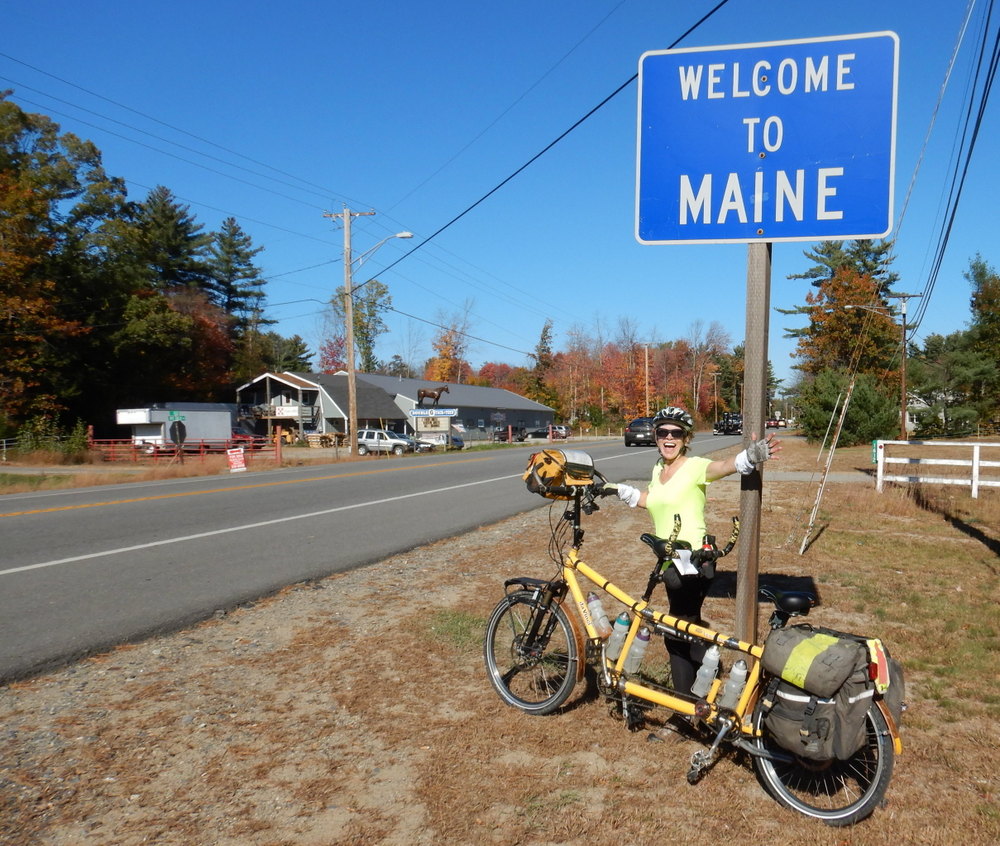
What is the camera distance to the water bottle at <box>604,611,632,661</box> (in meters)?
4.00

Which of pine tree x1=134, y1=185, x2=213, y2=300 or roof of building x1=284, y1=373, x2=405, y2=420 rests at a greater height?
pine tree x1=134, y1=185, x2=213, y2=300

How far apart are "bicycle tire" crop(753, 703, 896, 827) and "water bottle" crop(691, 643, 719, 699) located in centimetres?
27

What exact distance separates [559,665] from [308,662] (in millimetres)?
1936

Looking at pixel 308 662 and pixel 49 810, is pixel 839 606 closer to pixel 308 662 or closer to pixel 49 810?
pixel 308 662

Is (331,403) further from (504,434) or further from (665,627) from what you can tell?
(665,627)

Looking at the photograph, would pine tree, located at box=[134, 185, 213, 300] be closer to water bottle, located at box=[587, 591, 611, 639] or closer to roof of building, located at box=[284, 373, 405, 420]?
roof of building, located at box=[284, 373, 405, 420]

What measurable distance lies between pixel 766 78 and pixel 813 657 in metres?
2.77

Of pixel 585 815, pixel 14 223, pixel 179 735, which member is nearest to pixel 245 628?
pixel 179 735

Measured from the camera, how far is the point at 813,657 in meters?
3.11

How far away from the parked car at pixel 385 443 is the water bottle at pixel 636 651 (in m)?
39.9

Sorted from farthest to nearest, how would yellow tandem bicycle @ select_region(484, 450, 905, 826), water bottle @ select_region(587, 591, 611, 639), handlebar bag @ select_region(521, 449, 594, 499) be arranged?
handlebar bag @ select_region(521, 449, 594, 499) → water bottle @ select_region(587, 591, 611, 639) → yellow tandem bicycle @ select_region(484, 450, 905, 826)

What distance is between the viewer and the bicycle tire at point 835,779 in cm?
311

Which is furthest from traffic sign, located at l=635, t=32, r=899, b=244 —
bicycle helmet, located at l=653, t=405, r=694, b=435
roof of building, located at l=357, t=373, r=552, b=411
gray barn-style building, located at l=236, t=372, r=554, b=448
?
roof of building, located at l=357, t=373, r=552, b=411

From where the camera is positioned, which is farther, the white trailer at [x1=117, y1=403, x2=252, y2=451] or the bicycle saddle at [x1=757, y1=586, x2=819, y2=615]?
the white trailer at [x1=117, y1=403, x2=252, y2=451]
